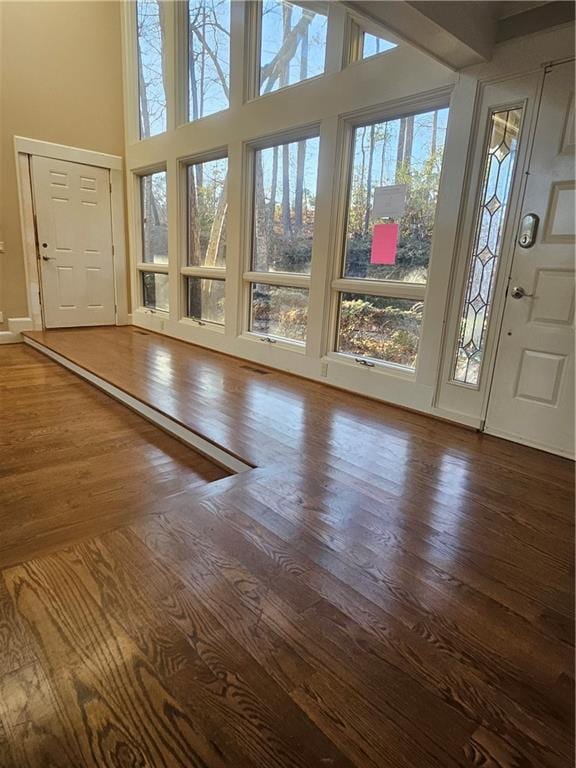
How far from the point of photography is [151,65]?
5.18 meters

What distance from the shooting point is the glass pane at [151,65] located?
16.3ft

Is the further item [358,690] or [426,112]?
[426,112]

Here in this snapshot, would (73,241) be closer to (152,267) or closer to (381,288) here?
(152,267)

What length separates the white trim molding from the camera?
197 inches

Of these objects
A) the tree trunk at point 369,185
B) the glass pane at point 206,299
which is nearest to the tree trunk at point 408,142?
the tree trunk at point 369,185

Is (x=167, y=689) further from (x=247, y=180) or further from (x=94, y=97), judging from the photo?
(x=94, y=97)

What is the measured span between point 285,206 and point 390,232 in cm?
120

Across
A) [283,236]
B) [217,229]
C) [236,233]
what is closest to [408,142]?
[283,236]

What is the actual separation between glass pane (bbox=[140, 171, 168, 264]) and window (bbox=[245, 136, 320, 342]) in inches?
71.2

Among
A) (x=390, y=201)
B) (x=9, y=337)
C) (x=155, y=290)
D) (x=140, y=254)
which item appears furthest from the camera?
(x=140, y=254)

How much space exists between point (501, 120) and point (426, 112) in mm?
572

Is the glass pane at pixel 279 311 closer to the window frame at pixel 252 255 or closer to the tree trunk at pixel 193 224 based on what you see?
the window frame at pixel 252 255

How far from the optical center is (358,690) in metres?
1.03

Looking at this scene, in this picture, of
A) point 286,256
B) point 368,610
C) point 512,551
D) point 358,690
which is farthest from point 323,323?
point 358,690
